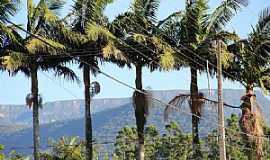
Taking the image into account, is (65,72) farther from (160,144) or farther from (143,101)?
(160,144)

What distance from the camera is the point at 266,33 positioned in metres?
27.8

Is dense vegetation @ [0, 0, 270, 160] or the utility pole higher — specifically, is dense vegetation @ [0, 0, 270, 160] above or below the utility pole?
above

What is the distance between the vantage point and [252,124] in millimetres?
26594

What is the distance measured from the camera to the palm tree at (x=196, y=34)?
27781 millimetres

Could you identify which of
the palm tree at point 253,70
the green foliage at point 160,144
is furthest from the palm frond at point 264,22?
the green foliage at point 160,144

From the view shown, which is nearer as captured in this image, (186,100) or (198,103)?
(198,103)

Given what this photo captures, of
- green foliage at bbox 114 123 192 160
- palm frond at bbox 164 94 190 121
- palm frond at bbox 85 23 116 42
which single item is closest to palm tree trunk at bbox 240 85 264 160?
palm frond at bbox 164 94 190 121

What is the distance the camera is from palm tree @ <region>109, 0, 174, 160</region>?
27.5 meters

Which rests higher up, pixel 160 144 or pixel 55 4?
pixel 55 4

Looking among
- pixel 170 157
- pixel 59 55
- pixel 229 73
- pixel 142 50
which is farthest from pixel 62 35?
pixel 170 157

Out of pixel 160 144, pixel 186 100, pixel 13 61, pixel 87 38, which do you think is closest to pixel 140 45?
pixel 87 38

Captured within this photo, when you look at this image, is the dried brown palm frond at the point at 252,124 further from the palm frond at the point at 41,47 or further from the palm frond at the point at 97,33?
the palm frond at the point at 41,47

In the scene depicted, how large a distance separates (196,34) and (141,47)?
8.17 feet

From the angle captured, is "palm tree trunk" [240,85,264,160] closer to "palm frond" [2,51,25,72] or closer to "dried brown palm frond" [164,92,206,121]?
"dried brown palm frond" [164,92,206,121]
